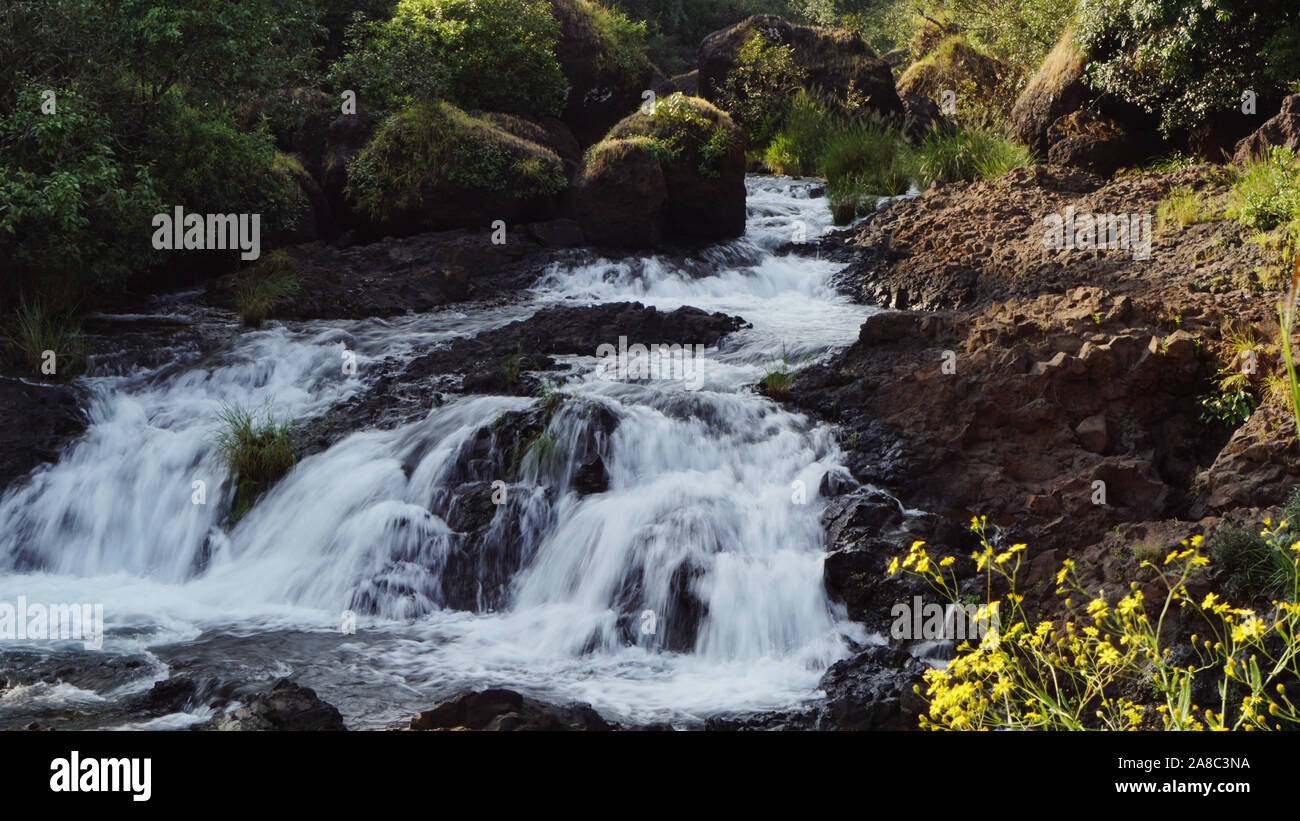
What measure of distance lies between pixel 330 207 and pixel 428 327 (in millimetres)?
4003

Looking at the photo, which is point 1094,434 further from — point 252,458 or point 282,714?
point 252,458

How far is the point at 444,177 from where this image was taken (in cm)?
1522

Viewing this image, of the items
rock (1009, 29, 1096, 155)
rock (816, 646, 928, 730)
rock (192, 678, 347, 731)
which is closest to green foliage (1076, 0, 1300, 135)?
rock (1009, 29, 1096, 155)

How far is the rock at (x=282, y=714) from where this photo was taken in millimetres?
5312

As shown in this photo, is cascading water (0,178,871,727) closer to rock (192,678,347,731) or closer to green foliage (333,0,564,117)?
rock (192,678,347,731)

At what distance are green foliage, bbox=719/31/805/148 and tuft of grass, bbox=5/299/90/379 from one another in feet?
47.6

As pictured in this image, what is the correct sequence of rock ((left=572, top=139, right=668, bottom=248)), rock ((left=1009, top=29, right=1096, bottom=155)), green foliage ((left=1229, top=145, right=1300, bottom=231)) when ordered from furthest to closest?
rock ((left=1009, top=29, right=1096, bottom=155))
rock ((left=572, top=139, right=668, bottom=248))
green foliage ((left=1229, top=145, right=1300, bottom=231))

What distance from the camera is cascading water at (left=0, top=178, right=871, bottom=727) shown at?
6719mm

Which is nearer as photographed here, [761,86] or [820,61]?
[761,86]

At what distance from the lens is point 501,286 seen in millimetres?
14328

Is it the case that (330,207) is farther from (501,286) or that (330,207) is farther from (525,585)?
(525,585)

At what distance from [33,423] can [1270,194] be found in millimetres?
12493

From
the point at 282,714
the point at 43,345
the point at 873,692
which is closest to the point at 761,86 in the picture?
the point at 43,345
